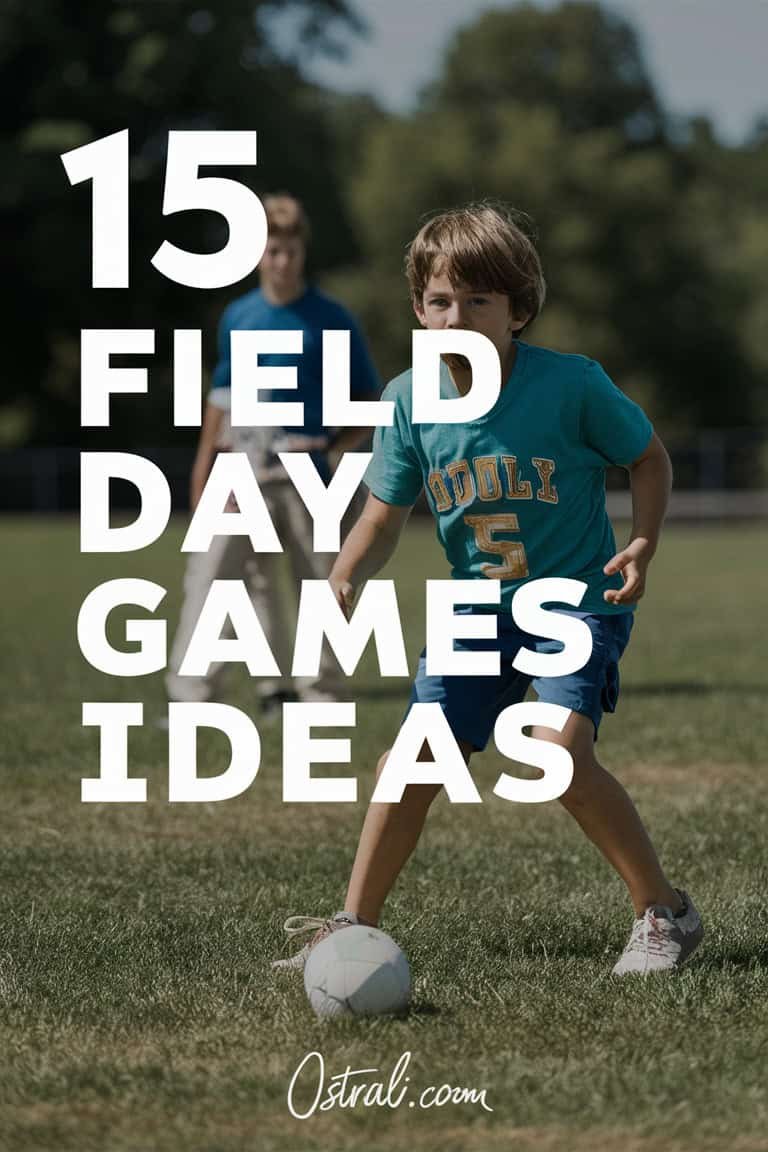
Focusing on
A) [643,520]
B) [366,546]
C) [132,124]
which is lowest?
[366,546]

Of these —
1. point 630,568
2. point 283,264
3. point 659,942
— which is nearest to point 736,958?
point 659,942

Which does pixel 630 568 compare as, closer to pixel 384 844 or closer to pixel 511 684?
pixel 511 684

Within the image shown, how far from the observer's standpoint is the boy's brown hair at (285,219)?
8.46 m

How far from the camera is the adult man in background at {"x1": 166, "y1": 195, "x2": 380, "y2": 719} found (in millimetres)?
8633

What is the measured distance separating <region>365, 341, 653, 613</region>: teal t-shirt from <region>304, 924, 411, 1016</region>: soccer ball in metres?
0.87

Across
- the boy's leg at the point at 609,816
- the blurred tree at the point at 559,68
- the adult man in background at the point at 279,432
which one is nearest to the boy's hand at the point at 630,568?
the boy's leg at the point at 609,816

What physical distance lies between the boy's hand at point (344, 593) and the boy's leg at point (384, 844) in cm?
39

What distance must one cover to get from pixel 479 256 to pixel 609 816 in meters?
1.36

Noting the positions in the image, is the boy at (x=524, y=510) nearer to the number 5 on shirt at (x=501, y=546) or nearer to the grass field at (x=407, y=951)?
the number 5 on shirt at (x=501, y=546)

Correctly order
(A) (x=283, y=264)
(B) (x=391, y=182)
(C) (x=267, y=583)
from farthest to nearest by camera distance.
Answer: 1. (B) (x=391, y=182)
2. (C) (x=267, y=583)
3. (A) (x=283, y=264)

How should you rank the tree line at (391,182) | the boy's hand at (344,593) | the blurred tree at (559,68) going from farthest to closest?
the blurred tree at (559,68) < the tree line at (391,182) < the boy's hand at (344,593)

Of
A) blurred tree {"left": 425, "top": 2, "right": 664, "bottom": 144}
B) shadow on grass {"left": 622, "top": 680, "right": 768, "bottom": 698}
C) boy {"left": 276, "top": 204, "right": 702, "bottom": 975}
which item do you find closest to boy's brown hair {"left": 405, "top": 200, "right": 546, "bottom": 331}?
boy {"left": 276, "top": 204, "right": 702, "bottom": 975}

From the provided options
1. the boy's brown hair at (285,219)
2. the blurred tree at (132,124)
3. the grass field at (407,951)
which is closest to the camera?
the grass field at (407,951)

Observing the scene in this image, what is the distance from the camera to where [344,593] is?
4.46m
